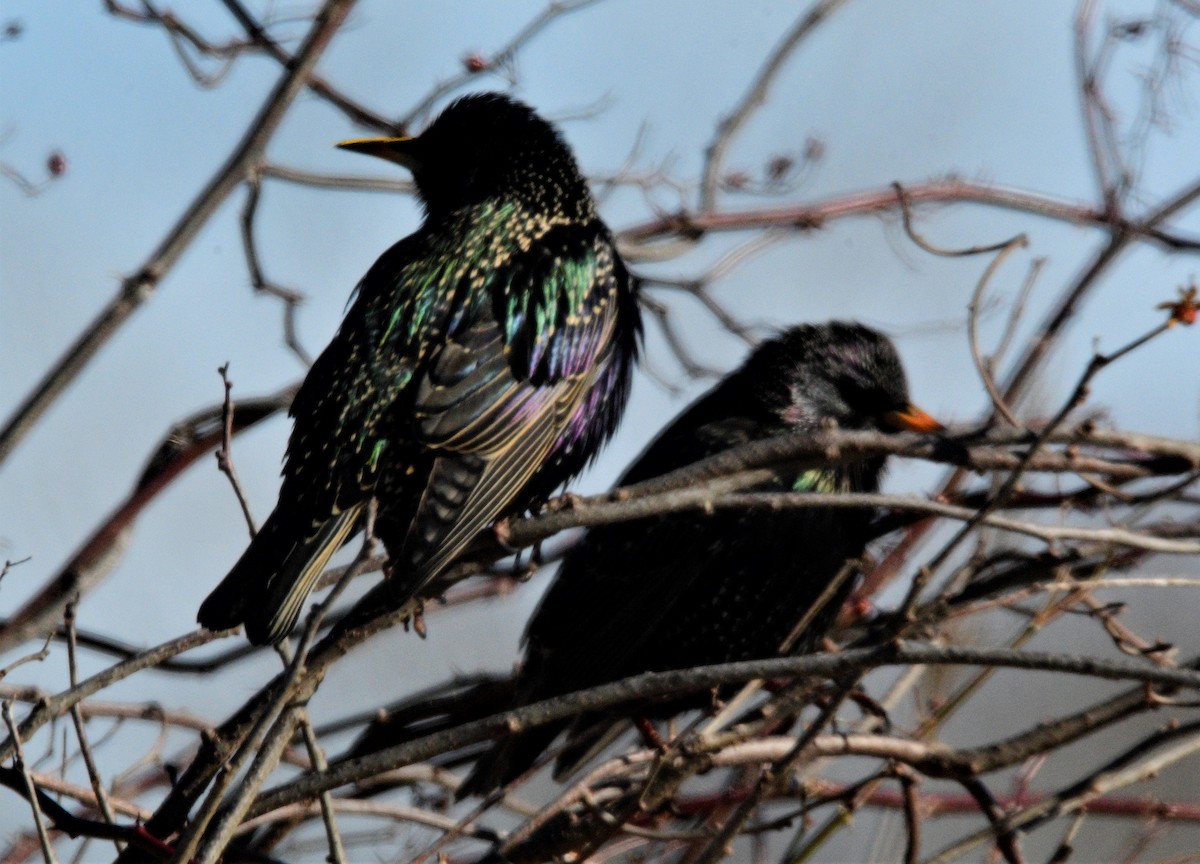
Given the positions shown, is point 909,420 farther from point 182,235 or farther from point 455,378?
point 182,235

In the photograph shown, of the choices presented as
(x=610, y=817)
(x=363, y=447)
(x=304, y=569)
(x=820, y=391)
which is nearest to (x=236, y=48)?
(x=363, y=447)

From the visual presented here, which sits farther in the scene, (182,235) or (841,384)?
(841,384)

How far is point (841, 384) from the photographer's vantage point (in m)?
4.34

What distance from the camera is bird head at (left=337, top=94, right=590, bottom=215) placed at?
4.03 metres

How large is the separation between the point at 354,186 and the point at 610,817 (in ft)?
6.19

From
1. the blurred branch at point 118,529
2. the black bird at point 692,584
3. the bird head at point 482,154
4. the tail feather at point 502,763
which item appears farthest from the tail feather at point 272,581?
the bird head at point 482,154

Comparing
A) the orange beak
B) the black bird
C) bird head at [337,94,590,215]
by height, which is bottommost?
the black bird

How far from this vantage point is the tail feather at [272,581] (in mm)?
2744

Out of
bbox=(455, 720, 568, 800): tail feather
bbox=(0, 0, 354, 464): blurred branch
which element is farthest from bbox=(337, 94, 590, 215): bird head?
bbox=(455, 720, 568, 800): tail feather

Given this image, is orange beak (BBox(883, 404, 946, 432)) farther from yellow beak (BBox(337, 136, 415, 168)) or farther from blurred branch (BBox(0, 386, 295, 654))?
blurred branch (BBox(0, 386, 295, 654))

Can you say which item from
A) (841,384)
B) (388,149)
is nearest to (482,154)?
(388,149)

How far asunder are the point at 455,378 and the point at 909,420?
1550mm

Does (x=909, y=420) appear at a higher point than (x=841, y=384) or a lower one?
A: lower

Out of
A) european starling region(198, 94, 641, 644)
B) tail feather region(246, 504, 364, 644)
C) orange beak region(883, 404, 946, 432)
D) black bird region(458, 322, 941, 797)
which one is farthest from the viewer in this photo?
orange beak region(883, 404, 946, 432)
